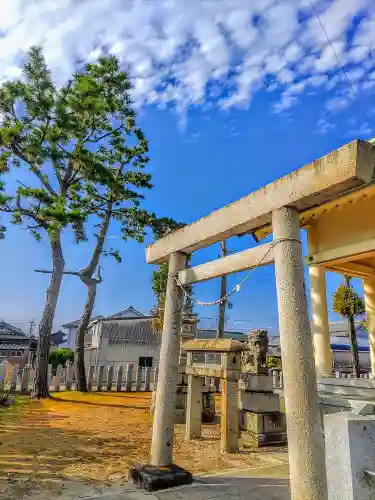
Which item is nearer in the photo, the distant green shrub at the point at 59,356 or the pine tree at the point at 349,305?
the pine tree at the point at 349,305

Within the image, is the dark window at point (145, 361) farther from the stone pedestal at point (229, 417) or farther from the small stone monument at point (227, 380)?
the stone pedestal at point (229, 417)

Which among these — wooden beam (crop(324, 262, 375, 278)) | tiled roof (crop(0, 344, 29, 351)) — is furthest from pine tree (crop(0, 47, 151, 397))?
tiled roof (crop(0, 344, 29, 351))

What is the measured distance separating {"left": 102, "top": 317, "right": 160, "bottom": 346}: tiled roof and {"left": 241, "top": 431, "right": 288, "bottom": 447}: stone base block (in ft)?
66.7

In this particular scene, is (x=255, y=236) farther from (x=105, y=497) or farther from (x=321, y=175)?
(x=105, y=497)

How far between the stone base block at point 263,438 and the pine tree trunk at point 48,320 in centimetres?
841

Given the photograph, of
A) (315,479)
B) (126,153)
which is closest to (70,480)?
(315,479)

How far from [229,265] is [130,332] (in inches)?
994

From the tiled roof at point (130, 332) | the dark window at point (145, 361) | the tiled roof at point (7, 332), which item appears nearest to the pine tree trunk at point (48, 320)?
the tiled roof at point (130, 332)

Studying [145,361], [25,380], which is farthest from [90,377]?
[145,361]

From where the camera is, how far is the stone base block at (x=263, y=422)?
267 inches

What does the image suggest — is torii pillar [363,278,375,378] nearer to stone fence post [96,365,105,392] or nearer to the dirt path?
the dirt path

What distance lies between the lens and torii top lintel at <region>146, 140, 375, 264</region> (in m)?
2.93

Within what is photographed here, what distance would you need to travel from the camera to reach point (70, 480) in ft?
14.5

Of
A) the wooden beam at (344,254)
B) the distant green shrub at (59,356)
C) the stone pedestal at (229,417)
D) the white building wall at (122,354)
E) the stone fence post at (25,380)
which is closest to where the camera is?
the stone pedestal at (229,417)
